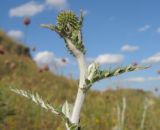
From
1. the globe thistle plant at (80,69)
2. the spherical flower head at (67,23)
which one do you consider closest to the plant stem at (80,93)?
the globe thistle plant at (80,69)

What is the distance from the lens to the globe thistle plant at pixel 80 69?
68.8 inches

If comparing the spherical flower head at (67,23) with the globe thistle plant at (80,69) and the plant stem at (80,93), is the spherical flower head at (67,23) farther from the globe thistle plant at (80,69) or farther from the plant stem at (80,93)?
the plant stem at (80,93)

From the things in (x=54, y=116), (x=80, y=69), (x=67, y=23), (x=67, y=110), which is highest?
(x=54, y=116)

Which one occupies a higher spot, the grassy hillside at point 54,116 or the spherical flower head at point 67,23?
the grassy hillside at point 54,116

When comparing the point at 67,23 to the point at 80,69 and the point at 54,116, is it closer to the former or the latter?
the point at 80,69

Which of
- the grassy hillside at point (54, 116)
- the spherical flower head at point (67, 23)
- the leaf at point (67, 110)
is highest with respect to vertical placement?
the grassy hillside at point (54, 116)

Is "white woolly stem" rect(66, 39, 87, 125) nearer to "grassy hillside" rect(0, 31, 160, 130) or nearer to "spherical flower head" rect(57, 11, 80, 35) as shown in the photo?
"spherical flower head" rect(57, 11, 80, 35)

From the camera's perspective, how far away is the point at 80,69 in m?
1.78

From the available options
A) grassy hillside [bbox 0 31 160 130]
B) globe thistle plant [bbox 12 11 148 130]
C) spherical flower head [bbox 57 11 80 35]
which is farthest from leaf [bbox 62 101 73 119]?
grassy hillside [bbox 0 31 160 130]

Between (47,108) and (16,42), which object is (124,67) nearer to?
(47,108)

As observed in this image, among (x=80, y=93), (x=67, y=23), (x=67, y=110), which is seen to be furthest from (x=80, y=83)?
(x=67, y=23)

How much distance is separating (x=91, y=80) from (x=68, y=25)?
9.5 inches

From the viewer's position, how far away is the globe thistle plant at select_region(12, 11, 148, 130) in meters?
1.75

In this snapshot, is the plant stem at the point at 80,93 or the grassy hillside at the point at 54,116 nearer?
the plant stem at the point at 80,93
